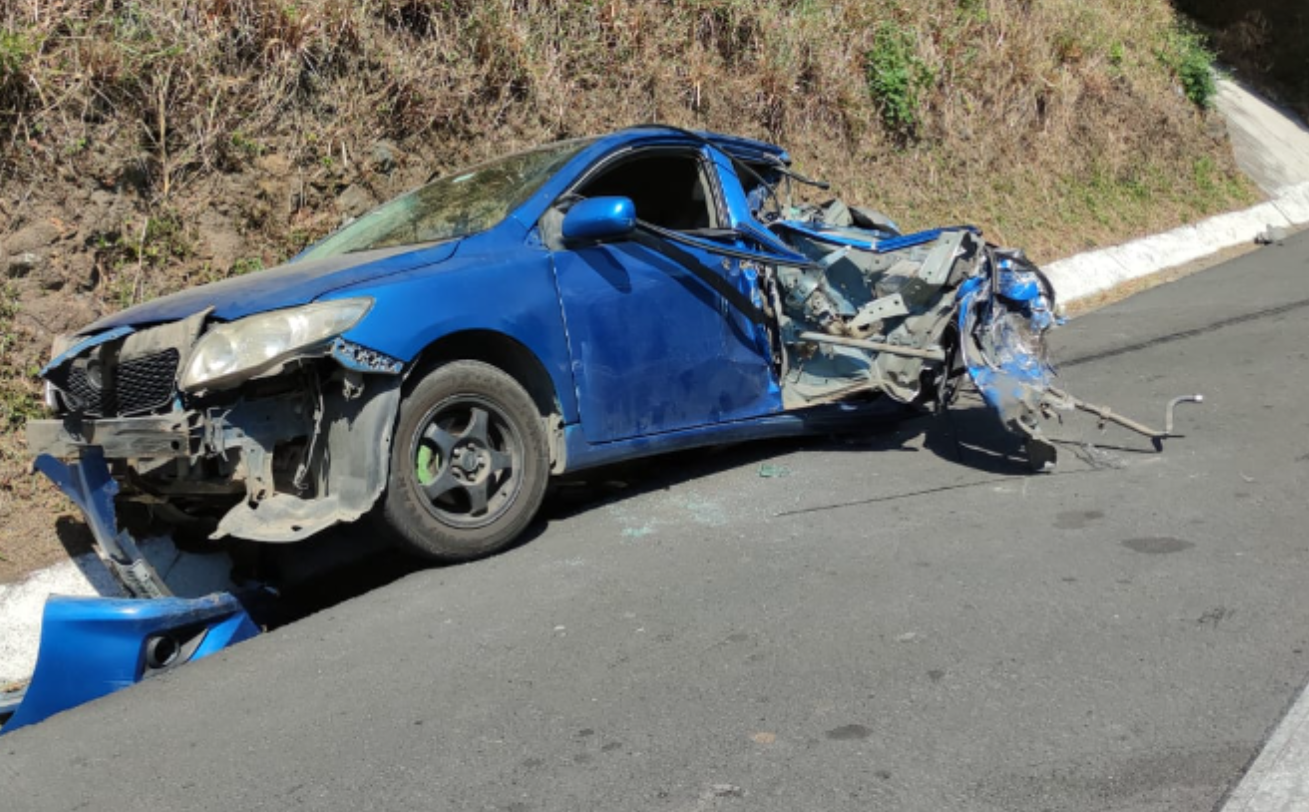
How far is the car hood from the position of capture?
4590 mm

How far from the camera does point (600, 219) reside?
527 cm

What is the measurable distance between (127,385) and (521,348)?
1.58m

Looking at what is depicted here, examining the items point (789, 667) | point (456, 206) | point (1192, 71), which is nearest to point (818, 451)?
point (456, 206)

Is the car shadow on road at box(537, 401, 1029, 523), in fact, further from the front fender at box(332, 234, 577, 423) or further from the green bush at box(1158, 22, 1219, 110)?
the green bush at box(1158, 22, 1219, 110)

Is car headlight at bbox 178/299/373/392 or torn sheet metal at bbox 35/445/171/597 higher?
car headlight at bbox 178/299/373/392

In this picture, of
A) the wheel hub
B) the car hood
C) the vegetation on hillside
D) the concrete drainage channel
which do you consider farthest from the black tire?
the vegetation on hillside

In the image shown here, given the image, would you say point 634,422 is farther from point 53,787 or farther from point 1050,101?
point 1050,101

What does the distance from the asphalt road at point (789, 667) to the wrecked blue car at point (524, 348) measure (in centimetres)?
45

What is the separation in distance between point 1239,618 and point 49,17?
6776 mm

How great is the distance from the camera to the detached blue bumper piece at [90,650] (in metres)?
4.14

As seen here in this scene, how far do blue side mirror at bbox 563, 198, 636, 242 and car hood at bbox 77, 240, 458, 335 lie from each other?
0.54m

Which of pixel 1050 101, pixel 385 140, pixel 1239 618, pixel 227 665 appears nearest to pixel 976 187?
pixel 1050 101

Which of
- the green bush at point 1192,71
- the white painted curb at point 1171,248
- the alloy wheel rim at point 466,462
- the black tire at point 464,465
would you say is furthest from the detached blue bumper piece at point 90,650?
the green bush at point 1192,71

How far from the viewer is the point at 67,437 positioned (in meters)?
4.77
